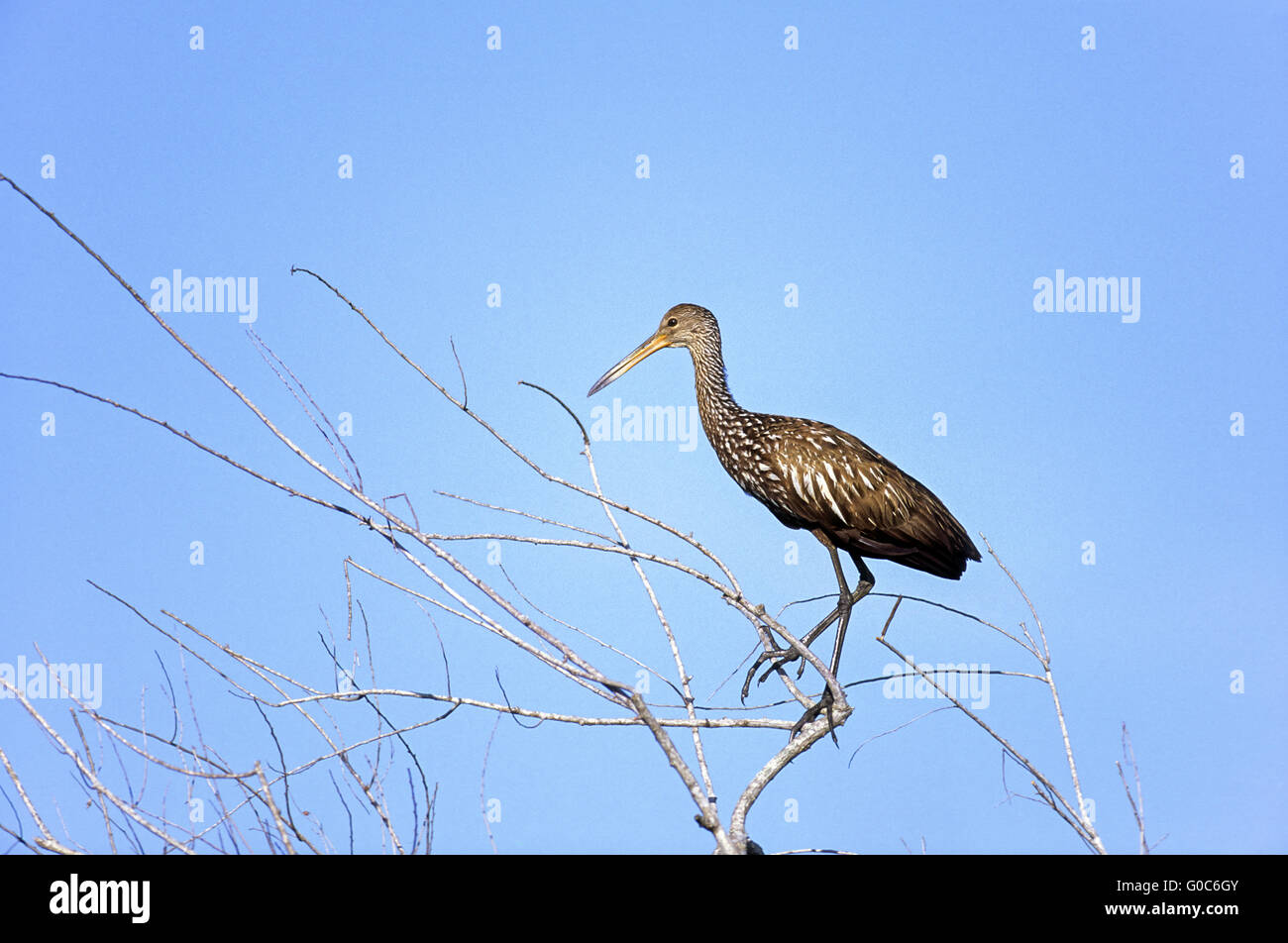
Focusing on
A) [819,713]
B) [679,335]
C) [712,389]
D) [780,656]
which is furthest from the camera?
[679,335]

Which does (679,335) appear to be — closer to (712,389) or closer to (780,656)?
(712,389)

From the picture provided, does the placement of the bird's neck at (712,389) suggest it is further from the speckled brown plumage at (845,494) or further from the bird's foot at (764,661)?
the bird's foot at (764,661)

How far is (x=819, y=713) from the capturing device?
4.80 metres

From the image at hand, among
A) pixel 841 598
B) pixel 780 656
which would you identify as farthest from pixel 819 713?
pixel 841 598

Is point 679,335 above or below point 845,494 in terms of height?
above

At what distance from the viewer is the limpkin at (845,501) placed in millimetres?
6555

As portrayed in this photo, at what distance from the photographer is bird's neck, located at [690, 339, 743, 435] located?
739 cm

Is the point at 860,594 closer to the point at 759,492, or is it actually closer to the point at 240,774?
the point at 759,492

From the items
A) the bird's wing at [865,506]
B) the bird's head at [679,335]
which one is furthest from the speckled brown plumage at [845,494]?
the bird's head at [679,335]

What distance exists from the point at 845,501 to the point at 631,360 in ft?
6.94
